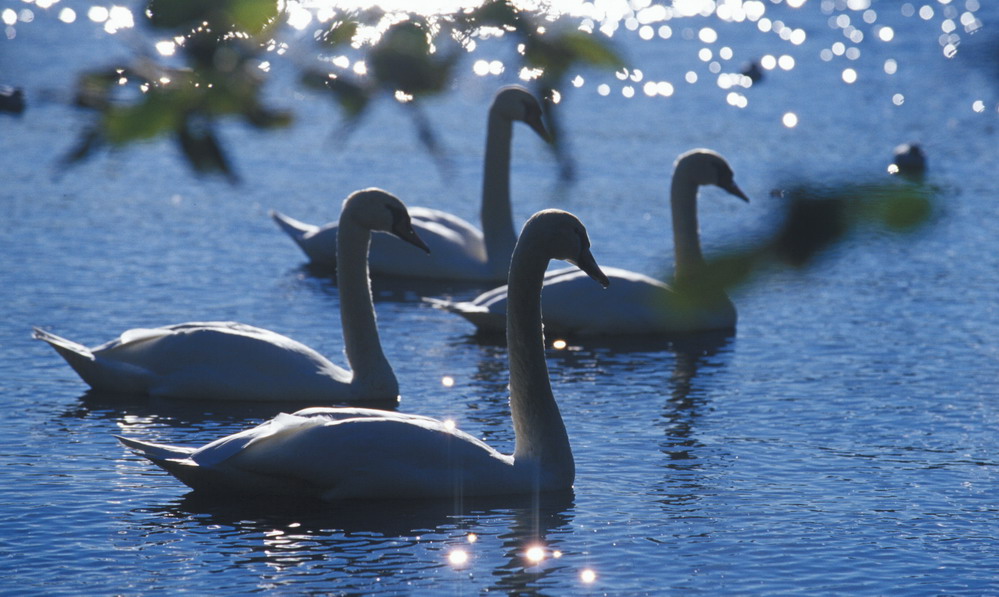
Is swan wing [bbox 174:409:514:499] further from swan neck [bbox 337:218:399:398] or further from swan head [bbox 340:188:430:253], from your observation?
swan head [bbox 340:188:430:253]

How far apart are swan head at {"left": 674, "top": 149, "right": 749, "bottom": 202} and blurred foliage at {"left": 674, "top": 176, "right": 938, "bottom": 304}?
33.5 ft

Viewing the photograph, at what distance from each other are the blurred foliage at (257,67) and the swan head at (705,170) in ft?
33.6

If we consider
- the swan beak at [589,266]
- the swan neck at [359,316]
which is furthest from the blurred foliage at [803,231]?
the swan neck at [359,316]

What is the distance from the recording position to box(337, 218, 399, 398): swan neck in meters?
9.91

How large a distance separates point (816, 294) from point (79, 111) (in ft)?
38.8

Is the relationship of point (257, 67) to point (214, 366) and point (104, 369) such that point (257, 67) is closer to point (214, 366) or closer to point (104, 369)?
point (214, 366)

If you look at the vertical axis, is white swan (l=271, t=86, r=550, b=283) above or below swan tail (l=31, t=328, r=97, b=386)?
→ above

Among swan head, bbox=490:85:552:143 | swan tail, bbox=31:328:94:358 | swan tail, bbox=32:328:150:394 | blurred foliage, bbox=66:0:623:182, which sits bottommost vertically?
swan tail, bbox=32:328:150:394

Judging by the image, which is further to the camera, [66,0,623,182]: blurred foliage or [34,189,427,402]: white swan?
[34,189,427,402]: white swan

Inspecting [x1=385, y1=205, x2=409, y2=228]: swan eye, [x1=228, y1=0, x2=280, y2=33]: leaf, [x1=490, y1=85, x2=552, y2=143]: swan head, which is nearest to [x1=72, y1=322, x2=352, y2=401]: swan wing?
[x1=385, y1=205, x2=409, y2=228]: swan eye

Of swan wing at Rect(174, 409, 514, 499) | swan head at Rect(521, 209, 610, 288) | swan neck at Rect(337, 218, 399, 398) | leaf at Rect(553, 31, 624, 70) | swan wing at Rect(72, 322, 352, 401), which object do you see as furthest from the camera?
swan neck at Rect(337, 218, 399, 398)

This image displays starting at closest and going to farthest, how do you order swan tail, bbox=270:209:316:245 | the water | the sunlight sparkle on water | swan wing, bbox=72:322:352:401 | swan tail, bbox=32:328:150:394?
the water, the sunlight sparkle on water, swan wing, bbox=72:322:352:401, swan tail, bbox=32:328:150:394, swan tail, bbox=270:209:316:245

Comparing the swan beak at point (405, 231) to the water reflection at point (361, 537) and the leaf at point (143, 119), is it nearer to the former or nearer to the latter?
the water reflection at point (361, 537)

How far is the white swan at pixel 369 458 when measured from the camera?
295 inches
